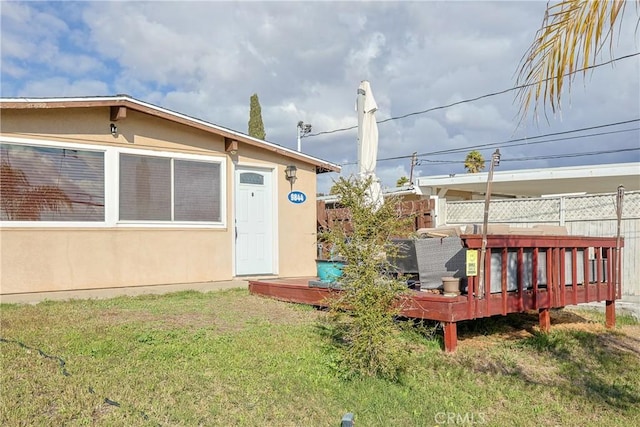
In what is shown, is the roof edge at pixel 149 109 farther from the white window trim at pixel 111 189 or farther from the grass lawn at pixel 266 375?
the grass lawn at pixel 266 375

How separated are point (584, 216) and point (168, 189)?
299 inches

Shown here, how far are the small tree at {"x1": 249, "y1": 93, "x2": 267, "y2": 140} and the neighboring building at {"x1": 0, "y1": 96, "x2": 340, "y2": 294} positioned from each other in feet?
37.8

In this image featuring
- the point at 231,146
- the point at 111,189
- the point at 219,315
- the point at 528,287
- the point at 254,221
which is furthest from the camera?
the point at 254,221

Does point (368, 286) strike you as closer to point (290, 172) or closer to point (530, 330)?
point (530, 330)

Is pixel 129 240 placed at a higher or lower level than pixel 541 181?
lower

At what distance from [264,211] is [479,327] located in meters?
4.78

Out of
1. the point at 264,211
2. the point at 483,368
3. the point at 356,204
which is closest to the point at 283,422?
the point at 356,204

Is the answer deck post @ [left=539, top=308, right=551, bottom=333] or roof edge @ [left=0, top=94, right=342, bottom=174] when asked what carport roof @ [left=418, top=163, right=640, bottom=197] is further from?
deck post @ [left=539, top=308, right=551, bottom=333]

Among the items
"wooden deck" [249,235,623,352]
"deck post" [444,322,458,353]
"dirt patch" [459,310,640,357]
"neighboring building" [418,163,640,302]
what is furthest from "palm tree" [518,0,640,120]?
"neighboring building" [418,163,640,302]

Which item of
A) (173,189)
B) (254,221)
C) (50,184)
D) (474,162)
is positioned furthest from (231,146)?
(474,162)

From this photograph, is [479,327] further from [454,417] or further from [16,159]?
[16,159]

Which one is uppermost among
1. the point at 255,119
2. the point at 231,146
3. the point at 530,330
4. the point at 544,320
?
the point at 255,119

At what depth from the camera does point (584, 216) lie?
9562 millimetres

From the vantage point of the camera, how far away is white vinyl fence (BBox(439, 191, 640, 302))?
350 inches
